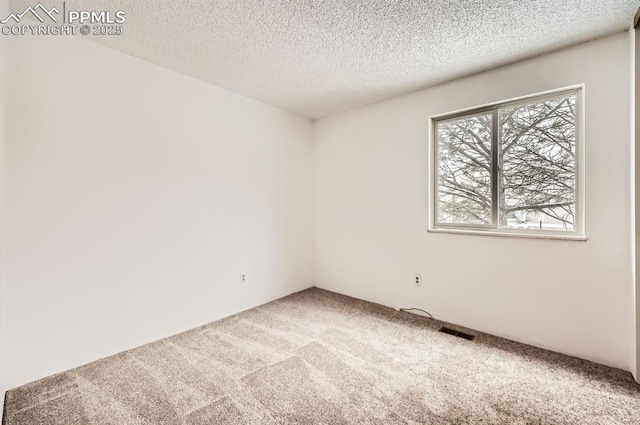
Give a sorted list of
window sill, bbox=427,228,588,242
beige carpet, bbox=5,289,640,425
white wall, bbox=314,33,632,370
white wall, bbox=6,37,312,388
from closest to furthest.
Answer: beige carpet, bbox=5,289,640,425 < white wall, bbox=6,37,312,388 < white wall, bbox=314,33,632,370 < window sill, bbox=427,228,588,242

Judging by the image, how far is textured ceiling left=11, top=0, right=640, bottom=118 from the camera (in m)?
1.85

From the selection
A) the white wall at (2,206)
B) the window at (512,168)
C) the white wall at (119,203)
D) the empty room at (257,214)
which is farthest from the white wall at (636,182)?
the white wall at (2,206)

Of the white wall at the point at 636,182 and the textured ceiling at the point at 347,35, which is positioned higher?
the textured ceiling at the point at 347,35

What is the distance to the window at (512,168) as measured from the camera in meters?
2.38

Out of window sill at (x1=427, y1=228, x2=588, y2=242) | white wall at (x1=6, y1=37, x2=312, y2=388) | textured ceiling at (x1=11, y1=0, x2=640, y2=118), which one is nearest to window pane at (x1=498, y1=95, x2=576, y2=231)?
window sill at (x1=427, y1=228, x2=588, y2=242)

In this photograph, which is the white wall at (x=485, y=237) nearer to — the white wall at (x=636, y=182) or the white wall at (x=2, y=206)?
the white wall at (x=636, y=182)

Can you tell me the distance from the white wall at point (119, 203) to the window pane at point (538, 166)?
2629 mm

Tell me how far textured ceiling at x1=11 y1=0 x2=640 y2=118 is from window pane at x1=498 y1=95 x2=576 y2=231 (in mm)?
510

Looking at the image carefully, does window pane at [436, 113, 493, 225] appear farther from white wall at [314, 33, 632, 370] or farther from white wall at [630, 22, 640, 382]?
white wall at [630, 22, 640, 382]

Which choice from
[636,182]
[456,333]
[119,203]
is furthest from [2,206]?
[636,182]

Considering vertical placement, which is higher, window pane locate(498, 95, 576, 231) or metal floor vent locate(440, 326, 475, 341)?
window pane locate(498, 95, 576, 231)

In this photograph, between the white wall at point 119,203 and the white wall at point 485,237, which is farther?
the white wall at point 485,237

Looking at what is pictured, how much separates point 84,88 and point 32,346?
1.91 m

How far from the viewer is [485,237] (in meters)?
2.74
